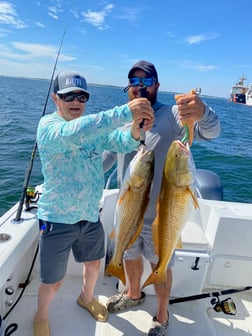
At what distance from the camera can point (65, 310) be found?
289cm

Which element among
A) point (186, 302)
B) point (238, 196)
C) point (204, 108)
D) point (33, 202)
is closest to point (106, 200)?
point (33, 202)

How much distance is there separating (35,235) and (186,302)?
1.73 metres

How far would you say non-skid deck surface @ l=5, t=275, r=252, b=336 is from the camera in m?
2.69

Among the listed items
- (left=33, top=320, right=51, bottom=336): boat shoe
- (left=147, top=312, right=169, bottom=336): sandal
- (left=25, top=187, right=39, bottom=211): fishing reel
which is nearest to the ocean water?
(left=25, top=187, right=39, bottom=211): fishing reel

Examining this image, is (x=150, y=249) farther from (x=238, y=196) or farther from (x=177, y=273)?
(x=238, y=196)

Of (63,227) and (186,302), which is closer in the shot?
(63,227)

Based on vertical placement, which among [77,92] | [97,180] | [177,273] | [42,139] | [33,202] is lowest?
[177,273]

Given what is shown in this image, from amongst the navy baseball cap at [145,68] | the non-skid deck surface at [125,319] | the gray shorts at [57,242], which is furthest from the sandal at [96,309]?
the navy baseball cap at [145,68]

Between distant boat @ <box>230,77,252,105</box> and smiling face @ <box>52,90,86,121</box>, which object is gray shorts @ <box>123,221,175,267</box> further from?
distant boat @ <box>230,77,252,105</box>

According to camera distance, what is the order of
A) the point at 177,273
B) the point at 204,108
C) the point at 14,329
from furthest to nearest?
the point at 177,273, the point at 14,329, the point at 204,108

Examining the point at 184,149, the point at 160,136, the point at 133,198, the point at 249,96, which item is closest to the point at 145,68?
the point at 160,136

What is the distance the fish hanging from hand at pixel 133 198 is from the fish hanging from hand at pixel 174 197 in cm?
11

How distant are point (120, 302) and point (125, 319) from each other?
0.54 feet

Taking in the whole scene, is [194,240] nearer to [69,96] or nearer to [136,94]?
[136,94]
